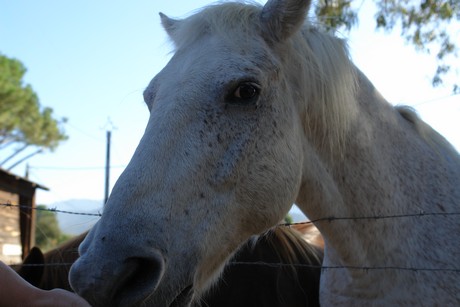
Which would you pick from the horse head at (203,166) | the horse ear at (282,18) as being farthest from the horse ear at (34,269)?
the horse ear at (282,18)

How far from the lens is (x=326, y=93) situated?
2.46 metres

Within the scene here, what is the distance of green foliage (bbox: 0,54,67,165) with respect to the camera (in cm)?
2934

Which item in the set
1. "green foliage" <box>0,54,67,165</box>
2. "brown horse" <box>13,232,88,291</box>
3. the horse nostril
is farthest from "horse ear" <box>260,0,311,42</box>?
"green foliage" <box>0,54,67,165</box>

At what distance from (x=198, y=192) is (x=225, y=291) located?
163 cm

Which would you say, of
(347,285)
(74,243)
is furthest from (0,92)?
(347,285)

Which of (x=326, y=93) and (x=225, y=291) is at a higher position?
(x=326, y=93)

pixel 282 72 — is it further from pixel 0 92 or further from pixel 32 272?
pixel 0 92

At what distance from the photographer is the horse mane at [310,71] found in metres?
2.41

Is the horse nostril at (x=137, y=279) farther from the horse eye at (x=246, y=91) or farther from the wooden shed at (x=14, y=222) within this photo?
the wooden shed at (x=14, y=222)

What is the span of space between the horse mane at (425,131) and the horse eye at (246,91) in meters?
1.31

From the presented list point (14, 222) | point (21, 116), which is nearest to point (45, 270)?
point (14, 222)

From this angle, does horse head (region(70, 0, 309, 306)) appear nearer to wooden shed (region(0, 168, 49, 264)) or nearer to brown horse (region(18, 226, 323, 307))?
brown horse (region(18, 226, 323, 307))

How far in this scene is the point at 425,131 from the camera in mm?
2904

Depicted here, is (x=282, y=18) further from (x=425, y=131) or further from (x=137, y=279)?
(x=137, y=279)
